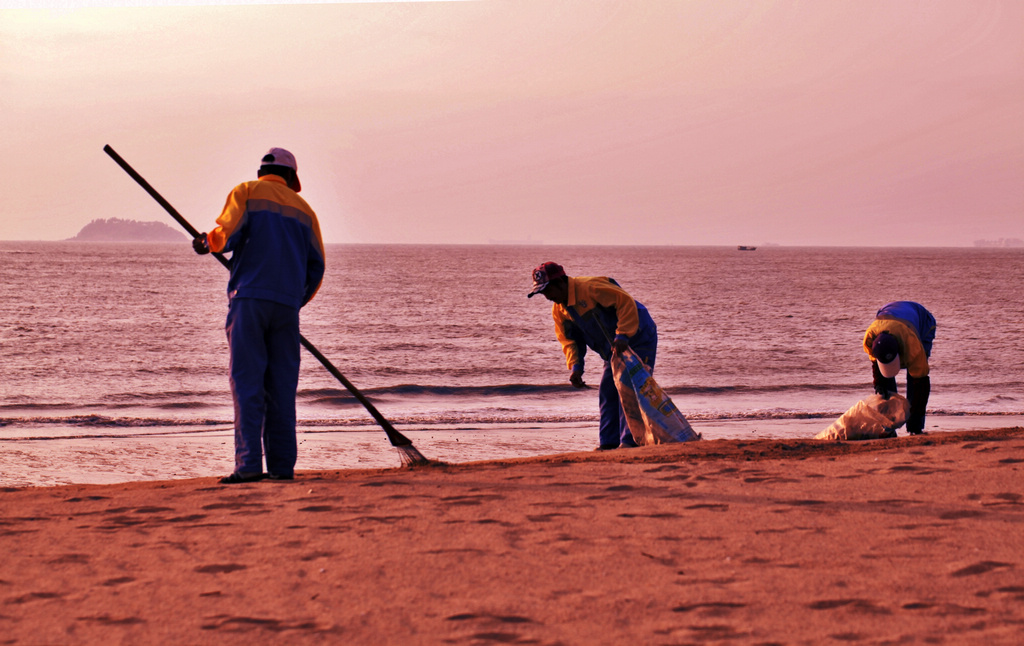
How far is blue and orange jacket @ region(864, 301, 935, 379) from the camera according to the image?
6277 millimetres

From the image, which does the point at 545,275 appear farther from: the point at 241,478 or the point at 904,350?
the point at 904,350

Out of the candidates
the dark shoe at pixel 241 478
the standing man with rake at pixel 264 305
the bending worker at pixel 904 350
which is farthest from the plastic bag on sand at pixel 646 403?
the dark shoe at pixel 241 478

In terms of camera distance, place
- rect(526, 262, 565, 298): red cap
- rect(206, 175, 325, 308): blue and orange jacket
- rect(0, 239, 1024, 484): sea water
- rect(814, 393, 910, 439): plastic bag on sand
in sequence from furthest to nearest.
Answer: rect(0, 239, 1024, 484): sea water → rect(814, 393, 910, 439): plastic bag on sand → rect(526, 262, 565, 298): red cap → rect(206, 175, 325, 308): blue and orange jacket

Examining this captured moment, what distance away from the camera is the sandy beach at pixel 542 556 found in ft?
8.85

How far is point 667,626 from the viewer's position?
8.75 ft

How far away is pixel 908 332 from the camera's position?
20.7 ft

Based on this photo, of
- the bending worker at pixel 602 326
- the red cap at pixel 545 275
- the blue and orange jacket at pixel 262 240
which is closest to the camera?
the blue and orange jacket at pixel 262 240

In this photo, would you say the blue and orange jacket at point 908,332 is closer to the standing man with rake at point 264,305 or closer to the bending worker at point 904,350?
the bending worker at point 904,350

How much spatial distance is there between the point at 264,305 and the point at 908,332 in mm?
4499

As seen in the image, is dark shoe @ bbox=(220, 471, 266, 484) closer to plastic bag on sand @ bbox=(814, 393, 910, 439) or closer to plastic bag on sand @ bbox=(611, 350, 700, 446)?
plastic bag on sand @ bbox=(611, 350, 700, 446)

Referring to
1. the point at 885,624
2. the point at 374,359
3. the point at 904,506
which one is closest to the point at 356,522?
the point at 885,624

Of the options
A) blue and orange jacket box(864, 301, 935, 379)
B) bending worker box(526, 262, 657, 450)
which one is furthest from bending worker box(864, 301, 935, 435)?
bending worker box(526, 262, 657, 450)

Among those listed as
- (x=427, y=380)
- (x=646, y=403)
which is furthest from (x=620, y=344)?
(x=427, y=380)

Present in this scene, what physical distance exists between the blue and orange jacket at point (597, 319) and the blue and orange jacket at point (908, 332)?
5.37ft
